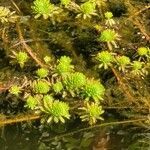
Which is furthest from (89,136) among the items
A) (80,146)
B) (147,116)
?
(147,116)

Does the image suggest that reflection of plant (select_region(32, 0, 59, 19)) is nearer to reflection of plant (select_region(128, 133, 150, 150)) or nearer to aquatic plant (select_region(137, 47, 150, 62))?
aquatic plant (select_region(137, 47, 150, 62))

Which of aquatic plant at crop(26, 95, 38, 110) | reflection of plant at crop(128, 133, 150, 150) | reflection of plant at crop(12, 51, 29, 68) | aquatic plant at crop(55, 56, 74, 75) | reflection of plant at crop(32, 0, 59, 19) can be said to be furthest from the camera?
reflection of plant at crop(32, 0, 59, 19)

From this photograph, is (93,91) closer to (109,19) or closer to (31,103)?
(31,103)

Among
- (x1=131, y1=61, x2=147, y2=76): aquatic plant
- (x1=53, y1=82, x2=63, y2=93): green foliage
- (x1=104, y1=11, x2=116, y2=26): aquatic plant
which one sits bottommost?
(x1=53, y1=82, x2=63, y2=93): green foliage

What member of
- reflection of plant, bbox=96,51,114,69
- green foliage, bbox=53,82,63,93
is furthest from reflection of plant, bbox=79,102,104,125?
reflection of plant, bbox=96,51,114,69

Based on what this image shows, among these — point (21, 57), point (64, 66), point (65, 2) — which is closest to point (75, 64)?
point (64, 66)

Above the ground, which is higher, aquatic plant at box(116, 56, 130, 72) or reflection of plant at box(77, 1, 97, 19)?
reflection of plant at box(77, 1, 97, 19)
